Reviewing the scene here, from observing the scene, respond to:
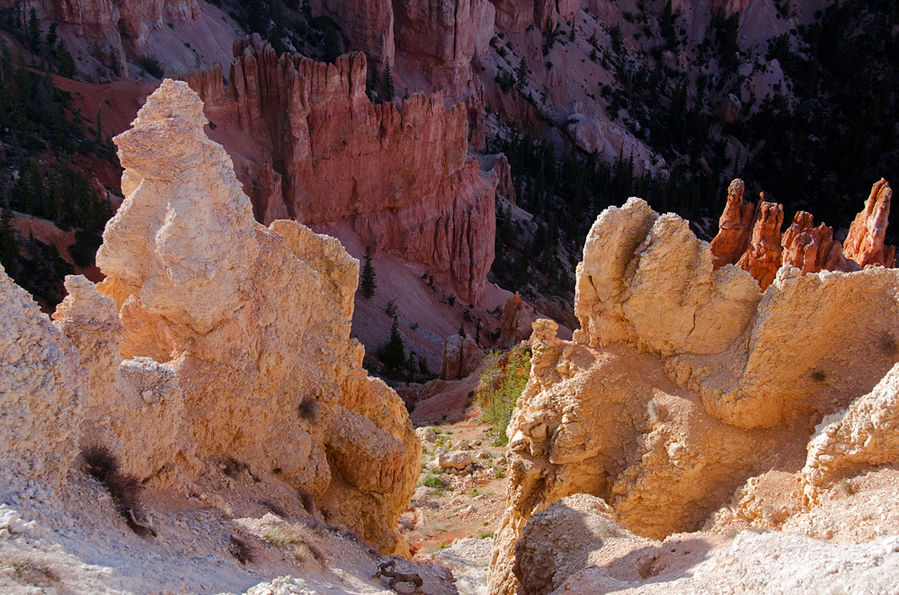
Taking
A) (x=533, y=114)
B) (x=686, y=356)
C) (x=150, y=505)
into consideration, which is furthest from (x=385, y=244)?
(x=533, y=114)

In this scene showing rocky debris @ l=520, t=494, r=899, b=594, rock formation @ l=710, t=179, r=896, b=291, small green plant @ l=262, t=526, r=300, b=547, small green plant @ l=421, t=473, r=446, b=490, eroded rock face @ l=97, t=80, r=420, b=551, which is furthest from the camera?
rock formation @ l=710, t=179, r=896, b=291

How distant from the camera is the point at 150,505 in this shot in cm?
858

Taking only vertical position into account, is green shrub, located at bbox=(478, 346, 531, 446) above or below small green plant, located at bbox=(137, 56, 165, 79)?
below

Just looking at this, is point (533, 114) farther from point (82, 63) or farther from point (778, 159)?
point (82, 63)

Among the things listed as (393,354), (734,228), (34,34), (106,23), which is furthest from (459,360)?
(106,23)

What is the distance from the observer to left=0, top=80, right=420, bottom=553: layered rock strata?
7.71 meters

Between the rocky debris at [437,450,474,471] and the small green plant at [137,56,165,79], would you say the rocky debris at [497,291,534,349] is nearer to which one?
the rocky debris at [437,450,474,471]

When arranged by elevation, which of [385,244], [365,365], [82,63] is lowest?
[365,365]

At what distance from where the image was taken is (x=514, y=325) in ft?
127

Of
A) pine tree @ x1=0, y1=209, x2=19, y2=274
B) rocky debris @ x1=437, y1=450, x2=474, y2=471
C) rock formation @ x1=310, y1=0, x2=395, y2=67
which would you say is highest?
rock formation @ x1=310, y1=0, x2=395, y2=67

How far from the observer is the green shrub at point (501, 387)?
25.8 m

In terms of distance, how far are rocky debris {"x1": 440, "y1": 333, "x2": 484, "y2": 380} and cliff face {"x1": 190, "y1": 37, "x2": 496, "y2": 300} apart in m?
10.5

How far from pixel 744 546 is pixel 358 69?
3396cm

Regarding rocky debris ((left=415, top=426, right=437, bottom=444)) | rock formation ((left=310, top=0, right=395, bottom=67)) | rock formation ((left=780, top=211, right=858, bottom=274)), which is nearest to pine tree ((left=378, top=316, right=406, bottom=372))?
rocky debris ((left=415, top=426, right=437, bottom=444))
